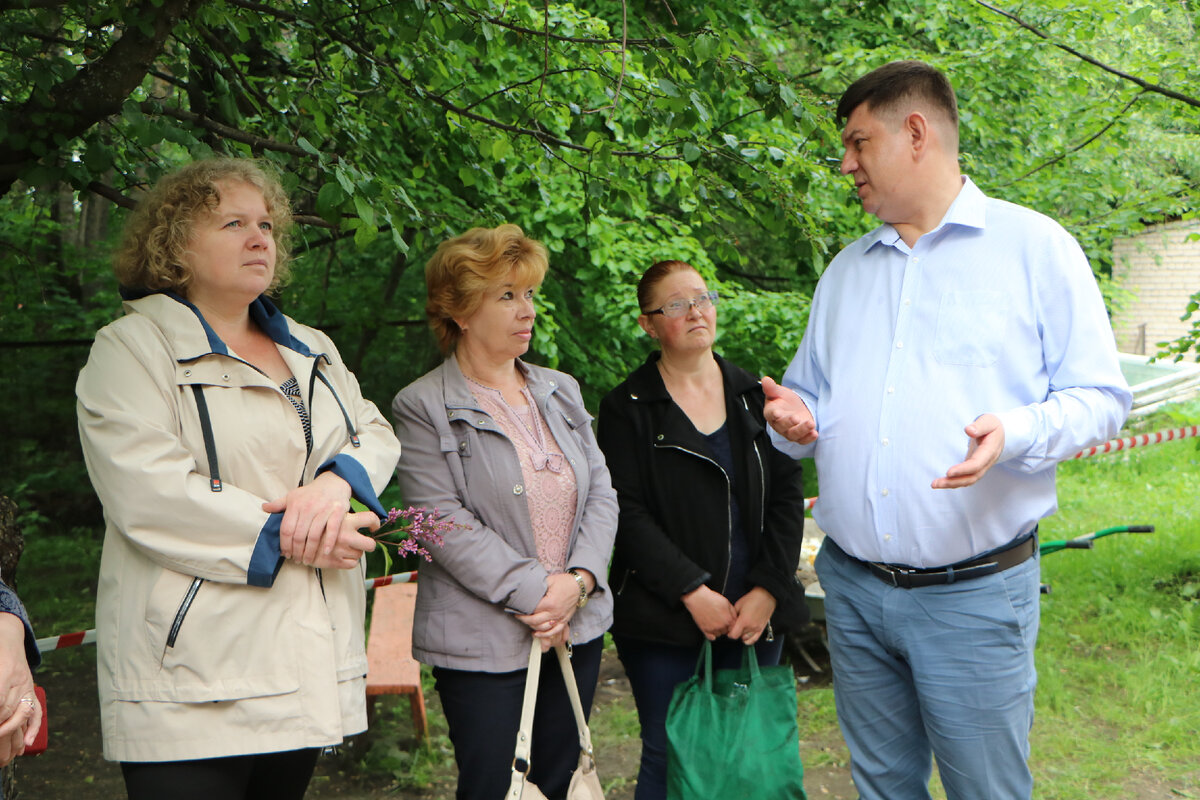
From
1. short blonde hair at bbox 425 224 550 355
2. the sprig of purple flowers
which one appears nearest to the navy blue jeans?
the sprig of purple flowers

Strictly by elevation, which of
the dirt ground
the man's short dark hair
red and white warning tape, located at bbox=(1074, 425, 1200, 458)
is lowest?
the dirt ground

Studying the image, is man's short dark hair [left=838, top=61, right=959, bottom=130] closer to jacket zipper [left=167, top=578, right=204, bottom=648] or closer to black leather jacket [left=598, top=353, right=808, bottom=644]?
black leather jacket [left=598, top=353, right=808, bottom=644]

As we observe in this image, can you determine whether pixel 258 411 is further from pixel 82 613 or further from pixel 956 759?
pixel 82 613

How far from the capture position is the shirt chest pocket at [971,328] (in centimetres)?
233

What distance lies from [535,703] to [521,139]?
242 cm

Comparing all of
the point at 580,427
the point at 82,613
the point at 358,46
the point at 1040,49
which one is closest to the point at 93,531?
the point at 82,613

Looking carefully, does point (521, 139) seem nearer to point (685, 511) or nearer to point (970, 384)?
point (685, 511)

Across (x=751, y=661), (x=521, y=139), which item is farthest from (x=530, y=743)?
(x=521, y=139)

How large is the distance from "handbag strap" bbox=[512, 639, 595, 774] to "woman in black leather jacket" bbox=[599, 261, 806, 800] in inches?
15.7

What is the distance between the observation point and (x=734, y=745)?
2.88 m

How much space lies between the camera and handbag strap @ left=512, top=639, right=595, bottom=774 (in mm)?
2563

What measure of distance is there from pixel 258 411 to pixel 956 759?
1.81 metres

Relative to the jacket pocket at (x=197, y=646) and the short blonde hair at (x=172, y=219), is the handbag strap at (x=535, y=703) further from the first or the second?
the short blonde hair at (x=172, y=219)

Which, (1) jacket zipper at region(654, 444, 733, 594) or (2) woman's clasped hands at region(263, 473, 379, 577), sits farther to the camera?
(1) jacket zipper at region(654, 444, 733, 594)
